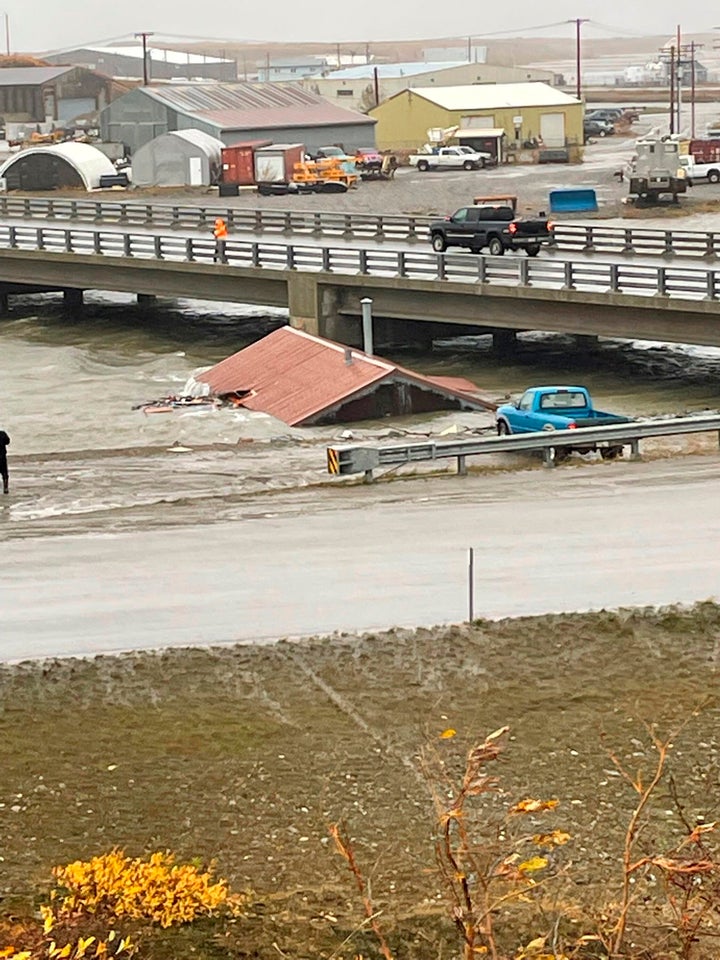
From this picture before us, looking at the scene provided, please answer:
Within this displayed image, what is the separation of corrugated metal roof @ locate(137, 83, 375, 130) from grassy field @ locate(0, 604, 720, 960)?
8641cm

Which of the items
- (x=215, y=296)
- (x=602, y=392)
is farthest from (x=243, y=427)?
(x=215, y=296)

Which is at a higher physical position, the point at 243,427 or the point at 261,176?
the point at 261,176

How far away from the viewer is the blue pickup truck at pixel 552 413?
30016 mm

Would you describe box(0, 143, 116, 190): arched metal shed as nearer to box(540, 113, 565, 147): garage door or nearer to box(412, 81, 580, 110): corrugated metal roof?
box(412, 81, 580, 110): corrugated metal roof

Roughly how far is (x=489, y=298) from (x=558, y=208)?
3338 cm

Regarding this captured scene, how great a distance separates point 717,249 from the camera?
43.9m

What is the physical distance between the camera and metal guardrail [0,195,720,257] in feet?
147

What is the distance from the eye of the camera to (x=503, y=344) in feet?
147

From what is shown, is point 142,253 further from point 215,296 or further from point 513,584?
point 513,584

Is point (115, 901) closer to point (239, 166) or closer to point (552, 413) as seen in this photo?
point (552, 413)

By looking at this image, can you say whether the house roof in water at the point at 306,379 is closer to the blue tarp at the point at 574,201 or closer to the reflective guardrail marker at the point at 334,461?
the reflective guardrail marker at the point at 334,461

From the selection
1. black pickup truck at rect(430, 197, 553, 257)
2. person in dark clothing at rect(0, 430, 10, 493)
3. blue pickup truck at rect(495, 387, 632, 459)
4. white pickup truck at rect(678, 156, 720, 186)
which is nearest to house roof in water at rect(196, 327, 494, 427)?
blue pickup truck at rect(495, 387, 632, 459)

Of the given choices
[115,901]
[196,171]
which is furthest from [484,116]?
[115,901]

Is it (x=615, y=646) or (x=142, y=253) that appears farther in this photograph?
(x=142, y=253)
